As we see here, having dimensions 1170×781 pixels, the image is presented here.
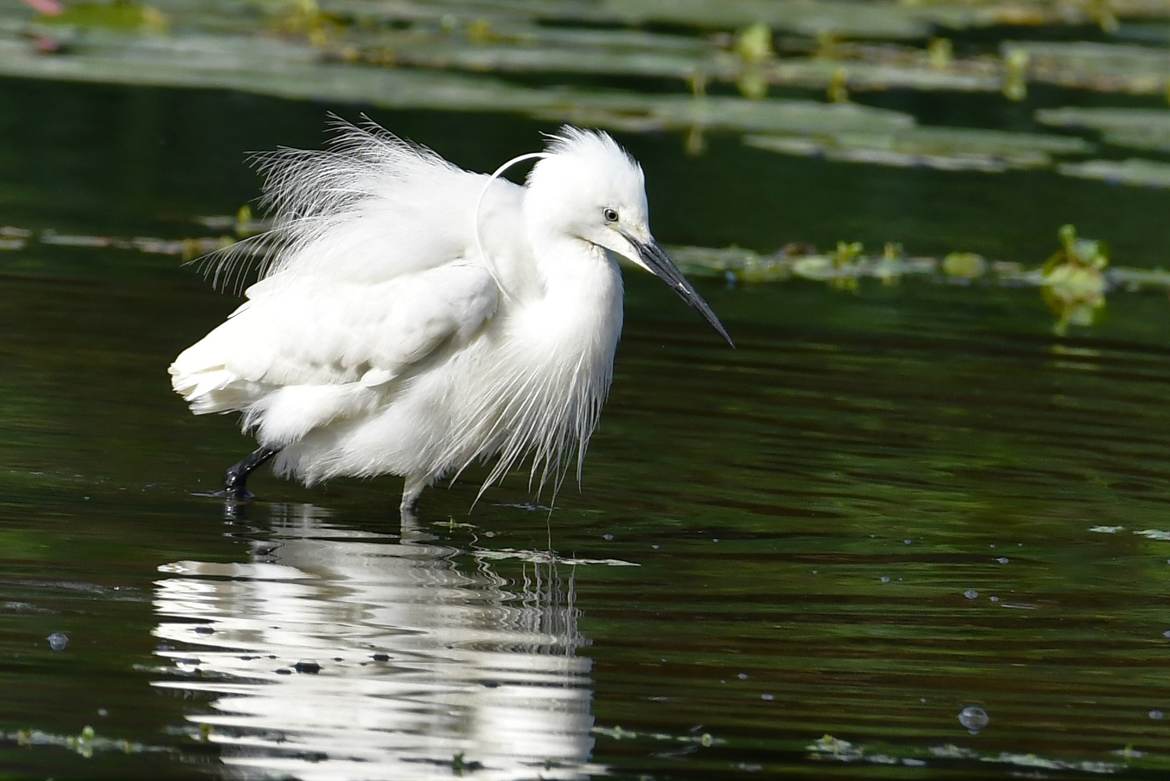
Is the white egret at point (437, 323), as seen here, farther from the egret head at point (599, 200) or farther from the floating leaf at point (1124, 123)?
the floating leaf at point (1124, 123)

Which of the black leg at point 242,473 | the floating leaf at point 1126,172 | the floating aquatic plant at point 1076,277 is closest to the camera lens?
the black leg at point 242,473

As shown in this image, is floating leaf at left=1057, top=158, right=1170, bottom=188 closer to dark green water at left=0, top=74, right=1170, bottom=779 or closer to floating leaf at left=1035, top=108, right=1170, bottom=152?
floating leaf at left=1035, top=108, right=1170, bottom=152

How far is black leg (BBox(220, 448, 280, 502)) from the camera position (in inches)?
306

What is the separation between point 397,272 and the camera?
24.7 ft

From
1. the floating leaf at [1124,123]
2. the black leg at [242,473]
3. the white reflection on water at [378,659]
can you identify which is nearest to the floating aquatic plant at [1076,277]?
the floating leaf at [1124,123]

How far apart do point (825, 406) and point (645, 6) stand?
1523cm

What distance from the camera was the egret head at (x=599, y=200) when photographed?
7258mm

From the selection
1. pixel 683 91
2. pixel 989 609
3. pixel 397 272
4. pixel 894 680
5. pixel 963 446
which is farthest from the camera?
pixel 683 91

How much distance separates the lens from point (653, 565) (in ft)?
22.6

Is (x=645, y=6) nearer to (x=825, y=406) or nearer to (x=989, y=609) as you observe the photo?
(x=825, y=406)

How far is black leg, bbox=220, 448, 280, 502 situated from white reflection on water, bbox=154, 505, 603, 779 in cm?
53

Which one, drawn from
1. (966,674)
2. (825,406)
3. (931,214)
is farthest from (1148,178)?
(966,674)

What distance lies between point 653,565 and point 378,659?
1438 mm

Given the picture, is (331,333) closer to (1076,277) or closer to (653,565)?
(653,565)
